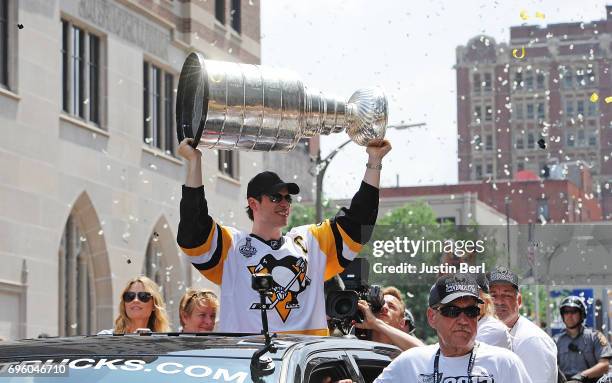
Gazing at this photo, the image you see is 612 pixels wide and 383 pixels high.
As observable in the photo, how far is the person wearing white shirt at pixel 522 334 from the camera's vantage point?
7.32 meters

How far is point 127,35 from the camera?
29531mm

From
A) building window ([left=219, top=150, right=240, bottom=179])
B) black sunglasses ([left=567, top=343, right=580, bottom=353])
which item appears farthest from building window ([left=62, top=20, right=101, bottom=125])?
black sunglasses ([left=567, top=343, right=580, bottom=353])

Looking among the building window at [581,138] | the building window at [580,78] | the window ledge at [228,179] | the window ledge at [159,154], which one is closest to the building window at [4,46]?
the window ledge at [159,154]

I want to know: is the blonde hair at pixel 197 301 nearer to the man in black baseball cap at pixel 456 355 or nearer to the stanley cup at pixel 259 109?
the stanley cup at pixel 259 109

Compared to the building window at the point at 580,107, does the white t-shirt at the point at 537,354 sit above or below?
below

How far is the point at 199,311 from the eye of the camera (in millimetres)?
8867

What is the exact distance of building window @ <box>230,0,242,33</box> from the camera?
3584 cm

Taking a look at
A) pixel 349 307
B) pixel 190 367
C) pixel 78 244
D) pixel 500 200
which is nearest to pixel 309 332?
pixel 349 307

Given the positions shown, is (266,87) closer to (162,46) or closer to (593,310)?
(162,46)

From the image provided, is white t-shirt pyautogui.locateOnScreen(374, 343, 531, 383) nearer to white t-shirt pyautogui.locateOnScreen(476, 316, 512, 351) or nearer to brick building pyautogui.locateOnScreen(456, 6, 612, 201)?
white t-shirt pyautogui.locateOnScreen(476, 316, 512, 351)

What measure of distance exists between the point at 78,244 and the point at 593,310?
1257 centimetres

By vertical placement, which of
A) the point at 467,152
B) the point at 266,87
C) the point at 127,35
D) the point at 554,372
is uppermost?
the point at 467,152

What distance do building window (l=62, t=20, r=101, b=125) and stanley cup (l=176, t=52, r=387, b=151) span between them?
64.5 feet

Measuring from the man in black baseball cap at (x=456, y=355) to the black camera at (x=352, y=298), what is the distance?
4.75 ft
